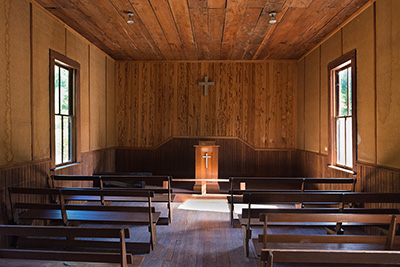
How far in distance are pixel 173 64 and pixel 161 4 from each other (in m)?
3.85

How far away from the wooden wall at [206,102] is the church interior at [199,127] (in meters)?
0.04

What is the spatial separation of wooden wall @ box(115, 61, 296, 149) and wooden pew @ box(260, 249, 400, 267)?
22.3ft

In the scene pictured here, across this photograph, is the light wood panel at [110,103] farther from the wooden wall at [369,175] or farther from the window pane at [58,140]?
the wooden wall at [369,175]

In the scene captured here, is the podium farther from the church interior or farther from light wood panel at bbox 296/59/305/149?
light wood panel at bbox 296/59/305/149

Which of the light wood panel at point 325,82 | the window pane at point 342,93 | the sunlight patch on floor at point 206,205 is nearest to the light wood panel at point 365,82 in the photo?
the window pane at point 342,93

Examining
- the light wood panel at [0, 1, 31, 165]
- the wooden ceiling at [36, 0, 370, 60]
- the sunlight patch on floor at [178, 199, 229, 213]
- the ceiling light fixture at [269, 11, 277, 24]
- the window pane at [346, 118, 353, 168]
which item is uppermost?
the wooden ceiling at [36, 0, 370, 60]

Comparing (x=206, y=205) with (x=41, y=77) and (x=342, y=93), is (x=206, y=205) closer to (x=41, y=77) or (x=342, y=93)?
(x=342, y=93)

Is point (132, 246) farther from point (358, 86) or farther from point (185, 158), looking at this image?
point (185, 158)

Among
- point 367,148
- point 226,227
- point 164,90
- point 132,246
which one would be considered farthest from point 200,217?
point 164,90

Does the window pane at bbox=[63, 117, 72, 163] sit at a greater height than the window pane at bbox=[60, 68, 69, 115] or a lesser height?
lesser

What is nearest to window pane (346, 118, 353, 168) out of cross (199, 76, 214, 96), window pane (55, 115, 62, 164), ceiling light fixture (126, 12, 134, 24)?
cross (199, 76, 214, 96)

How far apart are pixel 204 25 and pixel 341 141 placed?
3221 millimetres

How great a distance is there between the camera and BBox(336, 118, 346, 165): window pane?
5.49 metres

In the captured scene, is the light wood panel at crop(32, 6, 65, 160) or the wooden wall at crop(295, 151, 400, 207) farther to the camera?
the light wood panel at crop(32, 6, 65, 160)
